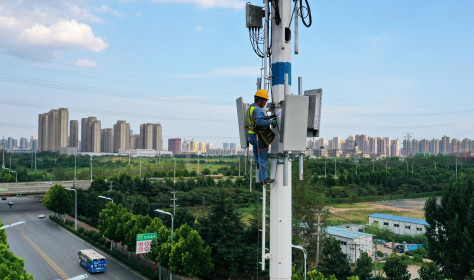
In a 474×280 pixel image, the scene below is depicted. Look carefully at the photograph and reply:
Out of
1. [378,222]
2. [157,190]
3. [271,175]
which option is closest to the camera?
[271,175]

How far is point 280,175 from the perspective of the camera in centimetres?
649

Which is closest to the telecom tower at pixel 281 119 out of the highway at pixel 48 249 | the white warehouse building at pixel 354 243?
the highway at pixel 48 249

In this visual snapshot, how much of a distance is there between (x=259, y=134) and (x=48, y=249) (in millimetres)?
34238

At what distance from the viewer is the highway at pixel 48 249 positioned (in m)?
27.7

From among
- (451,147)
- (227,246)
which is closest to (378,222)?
(227,246)

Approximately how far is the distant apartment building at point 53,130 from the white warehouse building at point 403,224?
84.9 m

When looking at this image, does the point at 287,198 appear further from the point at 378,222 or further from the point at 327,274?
the point at 378,222

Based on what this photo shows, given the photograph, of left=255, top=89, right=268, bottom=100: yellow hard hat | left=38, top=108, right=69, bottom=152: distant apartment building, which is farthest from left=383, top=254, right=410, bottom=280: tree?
left=38, top=108, right=69, bottom=152: distant apartment building

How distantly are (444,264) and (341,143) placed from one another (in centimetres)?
17425

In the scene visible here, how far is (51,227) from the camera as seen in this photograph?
147 ft

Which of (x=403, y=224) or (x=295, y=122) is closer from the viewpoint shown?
(x=295, y=122)

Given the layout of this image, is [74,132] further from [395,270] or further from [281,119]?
[281,119]

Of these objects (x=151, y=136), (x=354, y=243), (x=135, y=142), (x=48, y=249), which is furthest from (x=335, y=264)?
(x=135, y=142)

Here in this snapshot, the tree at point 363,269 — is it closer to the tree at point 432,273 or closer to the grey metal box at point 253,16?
the tree at point 432,273
